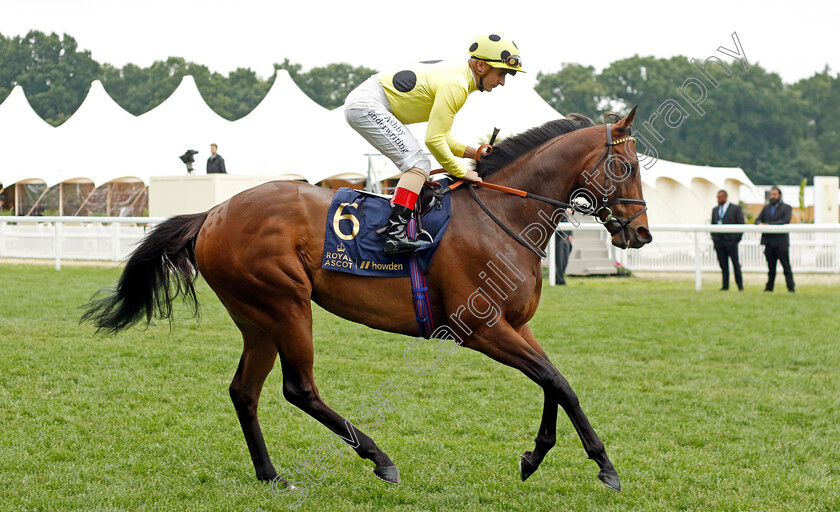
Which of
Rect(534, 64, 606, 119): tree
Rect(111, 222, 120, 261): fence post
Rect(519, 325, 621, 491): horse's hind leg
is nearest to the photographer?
Rect(519, 325, 621, 491): horse's hind leg

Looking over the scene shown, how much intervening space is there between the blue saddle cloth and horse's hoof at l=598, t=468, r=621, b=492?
1410mm

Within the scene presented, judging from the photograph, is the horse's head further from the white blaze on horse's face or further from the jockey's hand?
the jockey's hand

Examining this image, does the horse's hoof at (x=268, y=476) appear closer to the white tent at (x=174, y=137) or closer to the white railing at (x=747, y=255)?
the white railing at (x=747, y=255)

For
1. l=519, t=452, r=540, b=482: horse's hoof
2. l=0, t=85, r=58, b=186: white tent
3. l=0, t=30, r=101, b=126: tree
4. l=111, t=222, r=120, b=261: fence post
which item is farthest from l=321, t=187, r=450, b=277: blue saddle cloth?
l=0, t=30, r=101, b=126: tree

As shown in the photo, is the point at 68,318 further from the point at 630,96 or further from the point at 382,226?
the point at 630,96

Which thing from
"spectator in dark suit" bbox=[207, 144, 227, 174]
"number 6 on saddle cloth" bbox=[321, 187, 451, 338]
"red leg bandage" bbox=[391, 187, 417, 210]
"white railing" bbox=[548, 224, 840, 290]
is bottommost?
"white railing" bbox=[548, 224, 840, 290]

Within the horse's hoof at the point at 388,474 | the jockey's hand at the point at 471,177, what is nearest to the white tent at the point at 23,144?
the jockey's hand at the point at 471,177

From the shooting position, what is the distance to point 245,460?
190 inches

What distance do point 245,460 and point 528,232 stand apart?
2160mm

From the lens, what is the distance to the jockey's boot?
4.26 m

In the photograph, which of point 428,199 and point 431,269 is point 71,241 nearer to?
point 428,199

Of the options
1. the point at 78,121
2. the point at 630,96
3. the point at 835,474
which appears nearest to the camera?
the point at 835,474

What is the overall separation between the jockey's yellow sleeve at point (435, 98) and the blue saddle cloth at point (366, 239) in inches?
13.0

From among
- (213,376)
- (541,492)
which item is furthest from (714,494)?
(213,376)
